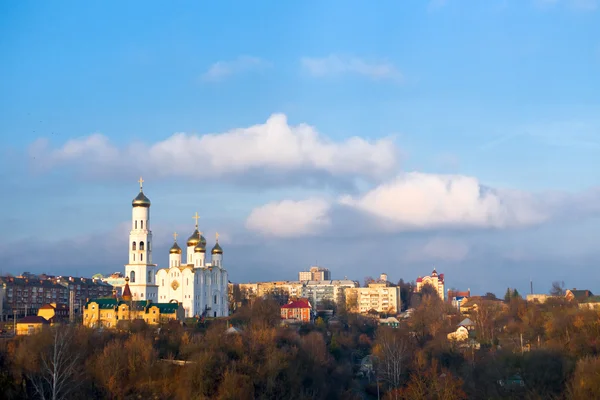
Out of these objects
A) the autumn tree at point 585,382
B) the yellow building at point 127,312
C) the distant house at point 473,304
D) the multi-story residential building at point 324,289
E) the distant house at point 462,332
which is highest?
the multi-story residential building at point 324,289

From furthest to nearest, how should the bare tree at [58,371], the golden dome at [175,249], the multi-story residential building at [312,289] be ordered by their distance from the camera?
the multi-story residential building at [312,289], the golden dome at [175,249], the bare tree at [58,371]

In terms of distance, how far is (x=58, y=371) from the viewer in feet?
120

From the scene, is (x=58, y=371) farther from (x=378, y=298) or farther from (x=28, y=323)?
(x=378, y=298)

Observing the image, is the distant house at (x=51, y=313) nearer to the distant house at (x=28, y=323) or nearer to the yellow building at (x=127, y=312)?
the distant house at (x=28, y=323)

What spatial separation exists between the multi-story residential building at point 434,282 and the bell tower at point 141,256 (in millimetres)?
54960

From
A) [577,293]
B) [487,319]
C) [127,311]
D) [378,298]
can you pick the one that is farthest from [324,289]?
[127,311]

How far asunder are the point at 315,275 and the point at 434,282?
30.3 meters

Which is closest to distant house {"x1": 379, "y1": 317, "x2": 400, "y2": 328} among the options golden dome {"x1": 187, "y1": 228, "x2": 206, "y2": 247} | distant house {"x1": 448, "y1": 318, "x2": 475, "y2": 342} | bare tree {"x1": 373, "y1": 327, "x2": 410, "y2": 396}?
distant house {"x1": 448, "y1": 318, "x2": 475, "y2": 342}

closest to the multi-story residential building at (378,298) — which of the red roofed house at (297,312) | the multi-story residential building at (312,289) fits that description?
the multi-story residential building at (312,289)

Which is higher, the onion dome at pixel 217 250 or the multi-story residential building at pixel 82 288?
the onion dome at pixel 217 250

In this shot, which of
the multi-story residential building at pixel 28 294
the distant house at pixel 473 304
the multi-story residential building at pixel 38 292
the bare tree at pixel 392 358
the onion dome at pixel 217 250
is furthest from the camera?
the distant house at pixel 473 304

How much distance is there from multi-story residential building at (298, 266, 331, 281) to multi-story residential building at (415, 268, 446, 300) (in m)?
26.5

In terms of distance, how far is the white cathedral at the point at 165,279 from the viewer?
62.0 metres

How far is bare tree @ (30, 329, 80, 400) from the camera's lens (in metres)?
34.5
